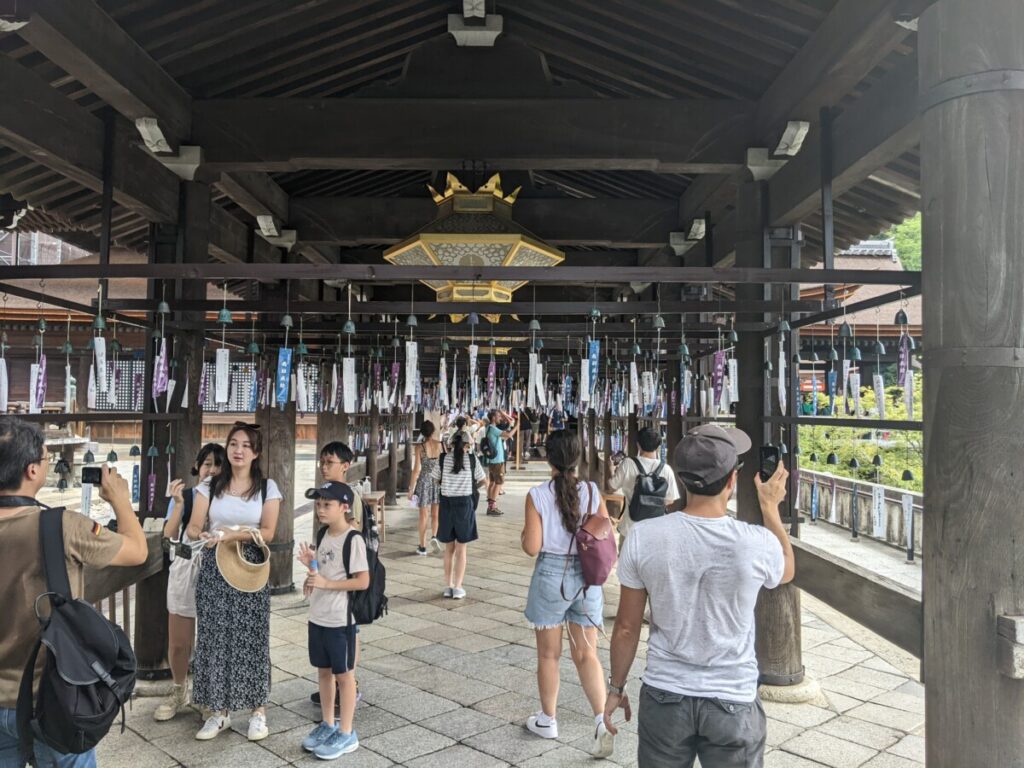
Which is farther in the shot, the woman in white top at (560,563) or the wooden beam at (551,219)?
the wooden beam at (551,219)

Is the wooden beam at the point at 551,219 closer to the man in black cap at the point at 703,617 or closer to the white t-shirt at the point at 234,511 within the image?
the white t-shirt at the point at 234,511

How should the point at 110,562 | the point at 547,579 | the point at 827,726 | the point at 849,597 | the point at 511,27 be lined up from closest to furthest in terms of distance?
the point at 110,562 → the point at 849,597 → the point at 547,579 → the point at 827,726 → the point at 511,27

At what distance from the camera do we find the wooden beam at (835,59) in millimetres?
3340

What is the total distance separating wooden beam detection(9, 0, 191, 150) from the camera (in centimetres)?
335

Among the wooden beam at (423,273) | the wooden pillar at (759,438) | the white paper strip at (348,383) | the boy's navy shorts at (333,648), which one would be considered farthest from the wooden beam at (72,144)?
the wooden pillar at (759,438)

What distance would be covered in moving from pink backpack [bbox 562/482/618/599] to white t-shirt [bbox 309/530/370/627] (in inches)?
44.8

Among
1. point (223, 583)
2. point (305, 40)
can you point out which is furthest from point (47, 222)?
point (223, 583)

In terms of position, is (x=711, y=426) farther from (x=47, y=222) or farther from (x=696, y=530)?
(x=47, y=222)

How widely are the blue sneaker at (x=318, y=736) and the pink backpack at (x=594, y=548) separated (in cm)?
145

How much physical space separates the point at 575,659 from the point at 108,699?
7.97ft

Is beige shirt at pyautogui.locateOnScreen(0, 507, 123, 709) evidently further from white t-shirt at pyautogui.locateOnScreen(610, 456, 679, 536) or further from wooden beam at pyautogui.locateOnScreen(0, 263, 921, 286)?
white t-shirt at pyautogui.locateOnScreen(610, 456, 679, 536)

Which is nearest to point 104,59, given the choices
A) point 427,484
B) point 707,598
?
point 707,598

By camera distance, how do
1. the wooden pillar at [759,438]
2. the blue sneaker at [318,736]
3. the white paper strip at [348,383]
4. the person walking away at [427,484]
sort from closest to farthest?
1. the blue sneaker at [318,736]
2. the wooden pillar at [759,438]
3. the white paper strip at [348,383]
4. the person walking away at [427,484]

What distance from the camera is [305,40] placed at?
4.66 metres
